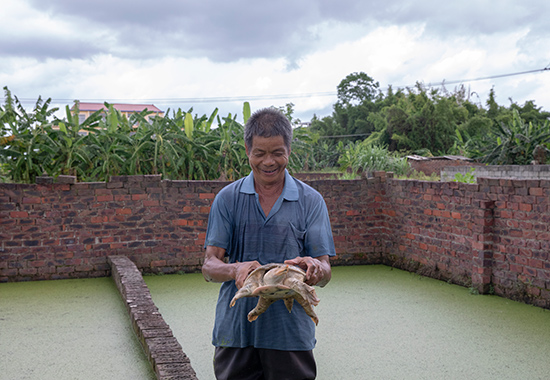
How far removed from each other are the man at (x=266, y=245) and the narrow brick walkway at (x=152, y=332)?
1.28 metres

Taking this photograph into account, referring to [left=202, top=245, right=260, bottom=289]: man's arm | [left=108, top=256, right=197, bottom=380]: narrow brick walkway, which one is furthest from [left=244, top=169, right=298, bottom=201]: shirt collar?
[left=108, top=256, right=197, bottom=380]: narrow brick walkway

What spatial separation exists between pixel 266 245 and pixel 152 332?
230 centimetres

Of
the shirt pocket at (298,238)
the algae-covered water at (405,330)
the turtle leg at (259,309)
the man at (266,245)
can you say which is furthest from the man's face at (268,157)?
the algae-covered water at (405,330)

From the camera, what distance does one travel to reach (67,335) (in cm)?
445

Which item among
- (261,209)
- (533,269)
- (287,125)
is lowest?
(533,269)

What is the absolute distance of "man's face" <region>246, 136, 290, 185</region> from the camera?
6.10 feet

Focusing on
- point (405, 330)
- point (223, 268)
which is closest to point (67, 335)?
point (405, 330)

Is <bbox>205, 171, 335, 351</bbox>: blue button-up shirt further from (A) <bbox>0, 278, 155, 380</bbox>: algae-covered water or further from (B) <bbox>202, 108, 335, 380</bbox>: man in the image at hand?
(A) <bbox>0, 278, 155, 380</bbox>: algae-covered water

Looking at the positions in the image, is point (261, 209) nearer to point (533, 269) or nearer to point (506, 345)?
point (506, 345)

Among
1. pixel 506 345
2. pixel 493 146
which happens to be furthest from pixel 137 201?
pixel 493 146

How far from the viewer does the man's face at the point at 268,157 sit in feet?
6.10

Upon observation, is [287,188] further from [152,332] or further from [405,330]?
[405,330]

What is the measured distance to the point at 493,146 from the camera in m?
13.3

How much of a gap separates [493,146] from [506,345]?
397 inches
